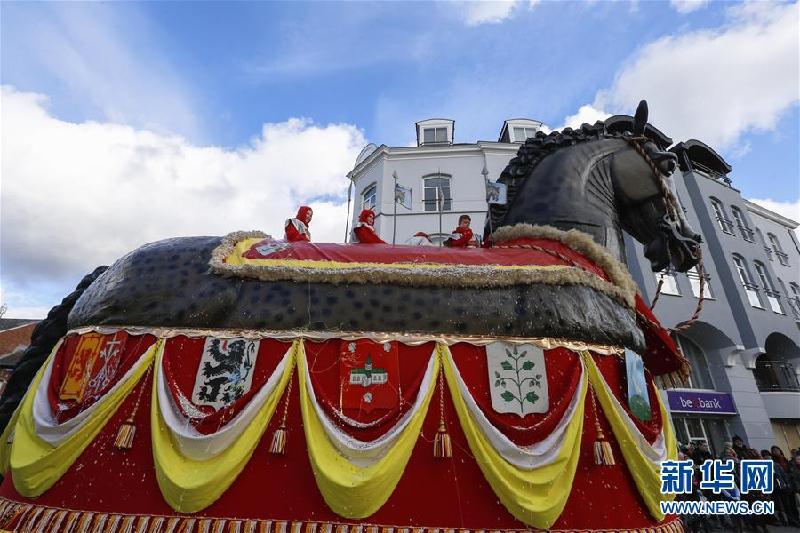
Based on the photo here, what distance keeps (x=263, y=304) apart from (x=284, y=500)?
138 centimetres

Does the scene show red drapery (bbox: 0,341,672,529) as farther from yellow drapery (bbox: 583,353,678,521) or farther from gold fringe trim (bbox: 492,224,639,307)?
gold fringe trim (bbox: 492,224,639,307)

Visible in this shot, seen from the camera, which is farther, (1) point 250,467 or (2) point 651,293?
(2) point 651,293

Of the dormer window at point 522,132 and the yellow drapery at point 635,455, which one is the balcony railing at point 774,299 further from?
the yellow drapery at point 635,455

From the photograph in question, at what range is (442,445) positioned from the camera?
9.23 ft

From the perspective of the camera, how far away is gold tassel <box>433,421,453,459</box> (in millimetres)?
2785

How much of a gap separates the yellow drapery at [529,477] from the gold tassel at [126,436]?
2247mm

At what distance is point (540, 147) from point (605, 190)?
84 centimetres

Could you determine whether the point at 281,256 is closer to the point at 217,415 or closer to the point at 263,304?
the point at 263,304

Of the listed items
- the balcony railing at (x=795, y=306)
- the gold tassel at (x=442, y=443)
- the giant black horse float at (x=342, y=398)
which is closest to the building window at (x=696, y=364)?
the balcony railing at (x=795, y=306)

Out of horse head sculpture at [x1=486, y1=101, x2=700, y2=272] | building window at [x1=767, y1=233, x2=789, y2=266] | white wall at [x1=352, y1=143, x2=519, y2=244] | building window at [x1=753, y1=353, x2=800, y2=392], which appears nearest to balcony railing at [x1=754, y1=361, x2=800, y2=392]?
building window at [x1=753, y1=353, x2=800, y2=392]

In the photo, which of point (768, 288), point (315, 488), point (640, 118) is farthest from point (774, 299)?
point (315, 488)

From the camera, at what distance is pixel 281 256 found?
355cm

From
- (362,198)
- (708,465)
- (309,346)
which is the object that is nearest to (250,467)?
(309,346)

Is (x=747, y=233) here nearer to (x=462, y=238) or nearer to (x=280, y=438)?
(x=462, y=238)
